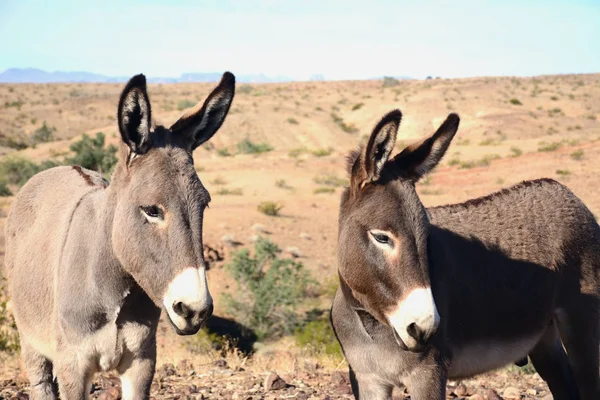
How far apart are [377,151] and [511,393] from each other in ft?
12.3

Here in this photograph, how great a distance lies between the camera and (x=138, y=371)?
436 cm

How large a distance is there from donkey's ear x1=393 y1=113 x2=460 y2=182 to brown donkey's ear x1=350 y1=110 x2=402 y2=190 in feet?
0.50

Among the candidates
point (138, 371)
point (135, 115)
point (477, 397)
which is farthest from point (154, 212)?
point (477, 397)

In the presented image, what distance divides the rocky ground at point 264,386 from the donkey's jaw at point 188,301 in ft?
10.2

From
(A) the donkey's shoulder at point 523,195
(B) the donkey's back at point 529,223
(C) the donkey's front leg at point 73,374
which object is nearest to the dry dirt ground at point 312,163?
(C) the donkey's front leg at point 73,374

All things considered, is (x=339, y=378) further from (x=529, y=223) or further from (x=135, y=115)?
(x=135, y=115)

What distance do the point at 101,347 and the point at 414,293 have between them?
6.27 feet

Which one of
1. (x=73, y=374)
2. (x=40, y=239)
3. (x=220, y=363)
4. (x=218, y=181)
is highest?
(x=40, y=239)

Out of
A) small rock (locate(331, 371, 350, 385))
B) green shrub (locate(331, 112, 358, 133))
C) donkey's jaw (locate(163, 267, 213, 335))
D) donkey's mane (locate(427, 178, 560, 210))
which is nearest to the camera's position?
donkey's jaw (locate(163, 267, 213, 335))

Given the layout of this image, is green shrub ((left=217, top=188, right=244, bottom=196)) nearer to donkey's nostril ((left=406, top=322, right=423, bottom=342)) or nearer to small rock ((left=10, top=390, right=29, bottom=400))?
small rock ((left=10, top=390, right=29, bottom=400))

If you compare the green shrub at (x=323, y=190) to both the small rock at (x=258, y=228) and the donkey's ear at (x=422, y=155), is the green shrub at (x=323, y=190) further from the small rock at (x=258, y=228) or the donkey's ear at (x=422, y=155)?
the donkey's ear at (x=422, y=155)

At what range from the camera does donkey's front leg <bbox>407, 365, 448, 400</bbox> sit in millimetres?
4270

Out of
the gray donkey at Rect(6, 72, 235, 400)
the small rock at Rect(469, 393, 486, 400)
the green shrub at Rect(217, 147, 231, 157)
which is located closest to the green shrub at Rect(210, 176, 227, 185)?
the green shrub at Rect(217, 147, 231, 157)

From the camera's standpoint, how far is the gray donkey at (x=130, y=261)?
3.74 metres
